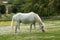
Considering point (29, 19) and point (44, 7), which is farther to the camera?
point (44, 7)

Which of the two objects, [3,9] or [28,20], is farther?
[3,9]

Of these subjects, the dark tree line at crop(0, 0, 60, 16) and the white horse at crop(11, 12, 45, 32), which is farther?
the dark tree line at crop(0, 0, 60, 16)

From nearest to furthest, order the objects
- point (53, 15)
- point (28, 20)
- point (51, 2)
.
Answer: point (28, 20) → point (51, 2) → point (53, 15)

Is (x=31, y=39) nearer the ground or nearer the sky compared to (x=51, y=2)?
nearer the ground

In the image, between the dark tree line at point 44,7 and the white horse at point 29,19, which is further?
the dark tree line at point 44,7

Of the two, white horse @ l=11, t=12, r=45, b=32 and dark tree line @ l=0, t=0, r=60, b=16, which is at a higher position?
dark tree line @ l=0, t=0, r=60, b=16

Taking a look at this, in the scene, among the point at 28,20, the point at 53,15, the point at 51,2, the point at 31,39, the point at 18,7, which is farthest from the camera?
the point at 18,7

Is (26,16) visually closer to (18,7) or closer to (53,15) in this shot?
(53,15)

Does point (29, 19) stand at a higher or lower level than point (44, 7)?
lower

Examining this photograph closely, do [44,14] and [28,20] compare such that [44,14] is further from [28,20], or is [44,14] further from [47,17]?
[28,20]

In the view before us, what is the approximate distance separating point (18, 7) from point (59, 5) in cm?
1333

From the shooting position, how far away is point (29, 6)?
162 feet

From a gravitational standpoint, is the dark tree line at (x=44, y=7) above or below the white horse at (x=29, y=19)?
above

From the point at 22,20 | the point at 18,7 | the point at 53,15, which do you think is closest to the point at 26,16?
the point at 22,20
